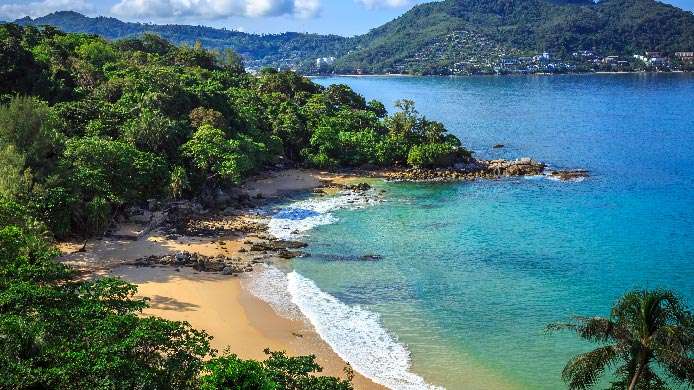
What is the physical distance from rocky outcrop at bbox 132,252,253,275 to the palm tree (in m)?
27.1

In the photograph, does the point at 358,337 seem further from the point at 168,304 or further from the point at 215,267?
A: the point at 215,267

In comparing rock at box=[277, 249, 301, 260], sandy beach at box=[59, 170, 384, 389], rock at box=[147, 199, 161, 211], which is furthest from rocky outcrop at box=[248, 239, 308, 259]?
rock at box=[147, 199, 161, 211]

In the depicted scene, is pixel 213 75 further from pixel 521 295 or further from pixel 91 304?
pixel 91 304

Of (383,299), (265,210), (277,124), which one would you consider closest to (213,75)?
(277,124)

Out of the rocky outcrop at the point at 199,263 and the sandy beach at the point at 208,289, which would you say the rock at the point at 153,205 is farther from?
the rocky outcrop at the point at 199,263

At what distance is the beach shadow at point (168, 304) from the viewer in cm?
3331

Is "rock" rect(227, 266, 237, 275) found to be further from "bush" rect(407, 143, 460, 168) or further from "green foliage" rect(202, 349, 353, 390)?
"bush" rect(407, 143, 460, 168)

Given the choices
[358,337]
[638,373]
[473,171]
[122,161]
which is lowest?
[358,337]

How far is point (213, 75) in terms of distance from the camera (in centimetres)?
9794

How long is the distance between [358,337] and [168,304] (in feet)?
36.8

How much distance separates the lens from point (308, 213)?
56.7 meters

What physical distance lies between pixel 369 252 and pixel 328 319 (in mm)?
12677

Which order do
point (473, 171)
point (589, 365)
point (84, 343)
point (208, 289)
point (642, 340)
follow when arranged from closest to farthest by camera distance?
point (642, 340) < point (589, 365) < point (84, 343) < point (208, 289) < point (473, 171)

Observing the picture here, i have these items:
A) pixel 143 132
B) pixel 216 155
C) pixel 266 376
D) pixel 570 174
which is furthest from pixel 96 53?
Answer: pixel 266 376
